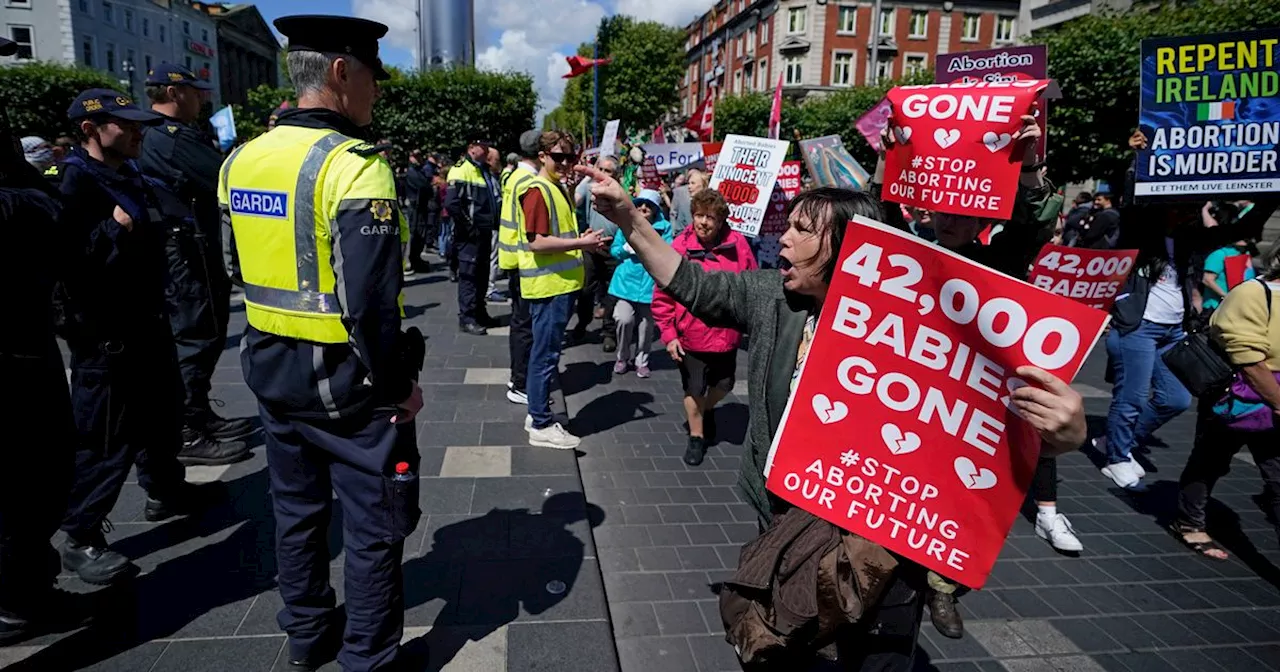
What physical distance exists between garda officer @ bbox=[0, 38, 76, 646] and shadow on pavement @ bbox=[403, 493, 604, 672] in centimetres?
141

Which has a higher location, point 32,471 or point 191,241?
point 191,241

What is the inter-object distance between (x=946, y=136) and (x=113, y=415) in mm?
4176

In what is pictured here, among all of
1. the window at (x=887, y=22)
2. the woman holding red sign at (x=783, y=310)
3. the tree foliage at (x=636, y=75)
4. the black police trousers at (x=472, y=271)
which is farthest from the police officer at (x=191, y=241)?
the tree foliage at (x=636, y=75)

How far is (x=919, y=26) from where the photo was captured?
51719 millimetres

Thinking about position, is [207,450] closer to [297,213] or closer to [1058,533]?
[297,213]

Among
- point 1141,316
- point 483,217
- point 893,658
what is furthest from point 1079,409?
point 483,217

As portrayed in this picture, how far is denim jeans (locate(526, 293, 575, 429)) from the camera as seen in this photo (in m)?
5.07

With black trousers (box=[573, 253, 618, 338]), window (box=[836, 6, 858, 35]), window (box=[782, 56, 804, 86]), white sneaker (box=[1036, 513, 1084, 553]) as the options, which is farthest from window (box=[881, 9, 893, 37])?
white sneaker (box=[1036, 513, 1084, 553])

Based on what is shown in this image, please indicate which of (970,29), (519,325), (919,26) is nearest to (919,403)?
(519,325)

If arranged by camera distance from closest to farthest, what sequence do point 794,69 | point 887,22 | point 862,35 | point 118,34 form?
1. point 887,22
2. point 862,35
3. point 794,69
4. point 118,34

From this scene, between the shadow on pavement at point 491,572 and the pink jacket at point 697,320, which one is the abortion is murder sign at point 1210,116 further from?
the shadow on pavement at point 491,572

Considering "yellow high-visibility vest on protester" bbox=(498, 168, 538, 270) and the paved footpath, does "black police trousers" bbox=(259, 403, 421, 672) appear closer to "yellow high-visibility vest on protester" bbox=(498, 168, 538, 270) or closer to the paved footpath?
the paved footpath

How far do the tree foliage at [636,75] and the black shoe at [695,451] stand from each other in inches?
2423

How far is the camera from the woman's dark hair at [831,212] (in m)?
2.21
